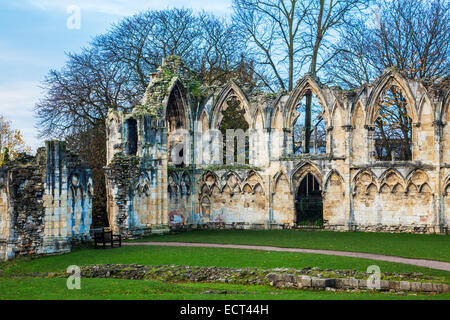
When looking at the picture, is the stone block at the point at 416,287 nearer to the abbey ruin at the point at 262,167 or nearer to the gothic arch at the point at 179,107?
the abbey ruin at the point at 262,167

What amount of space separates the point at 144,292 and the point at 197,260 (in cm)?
472

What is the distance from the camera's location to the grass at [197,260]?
14586 millimetres

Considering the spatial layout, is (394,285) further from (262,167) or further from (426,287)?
(262,167)

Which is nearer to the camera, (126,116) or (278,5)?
(126,116)

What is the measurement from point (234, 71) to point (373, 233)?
51.7 feet

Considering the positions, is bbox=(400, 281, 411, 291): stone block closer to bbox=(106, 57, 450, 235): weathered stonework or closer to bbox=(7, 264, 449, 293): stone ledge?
bbox=(7, 264, 449, 293): stone ledge

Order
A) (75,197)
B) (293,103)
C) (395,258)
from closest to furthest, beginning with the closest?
(395,258) → (75,197) → (293,103)

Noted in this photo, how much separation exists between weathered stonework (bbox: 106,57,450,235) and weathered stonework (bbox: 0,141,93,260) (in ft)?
12.0

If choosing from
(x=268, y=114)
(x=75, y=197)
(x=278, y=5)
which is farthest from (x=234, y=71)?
(x=75, y=197)

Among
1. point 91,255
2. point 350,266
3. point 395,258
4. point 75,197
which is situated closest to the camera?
point 350,266

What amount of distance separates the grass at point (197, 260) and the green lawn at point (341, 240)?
85.7 inches

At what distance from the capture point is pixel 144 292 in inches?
447

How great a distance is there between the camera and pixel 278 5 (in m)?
33.8
